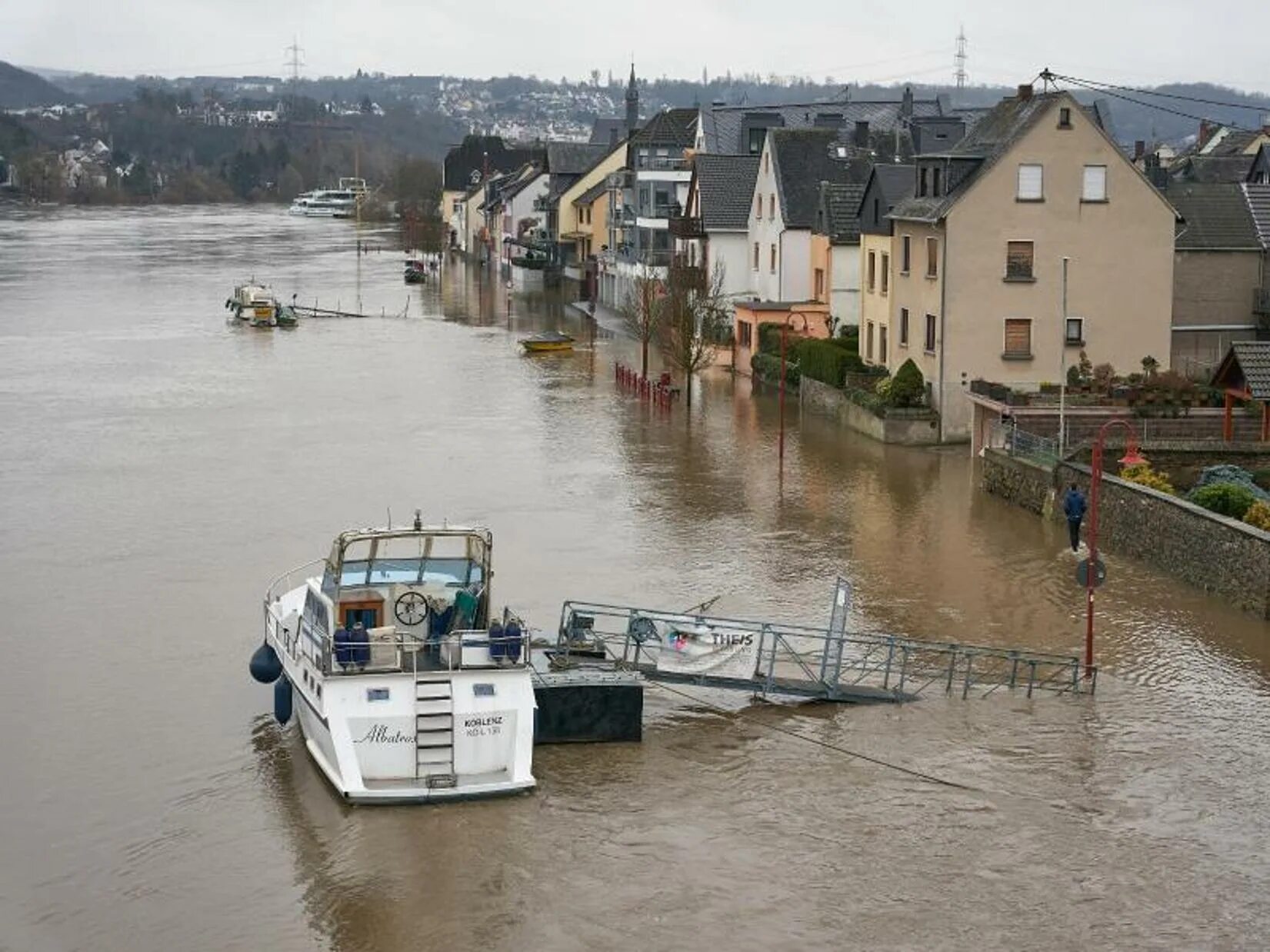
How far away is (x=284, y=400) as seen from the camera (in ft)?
178

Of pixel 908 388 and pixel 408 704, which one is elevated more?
pixel 908 388

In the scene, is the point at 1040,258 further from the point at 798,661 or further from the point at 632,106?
the point at 632,106

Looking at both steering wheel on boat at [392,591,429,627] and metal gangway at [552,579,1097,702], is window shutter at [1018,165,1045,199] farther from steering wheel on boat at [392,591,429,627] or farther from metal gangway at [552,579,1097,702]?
steering wheel on boat at [392,591,429,627]

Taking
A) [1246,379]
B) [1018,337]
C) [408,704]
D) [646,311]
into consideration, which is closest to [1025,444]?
[1246,379]

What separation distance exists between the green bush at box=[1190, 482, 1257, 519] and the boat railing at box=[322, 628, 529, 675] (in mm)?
13796

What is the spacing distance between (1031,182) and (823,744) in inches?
964

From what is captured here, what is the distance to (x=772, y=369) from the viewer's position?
5650 centimetres

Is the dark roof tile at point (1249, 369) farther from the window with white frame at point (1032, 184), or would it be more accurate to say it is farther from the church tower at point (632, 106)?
the church tower at point (632, 106)

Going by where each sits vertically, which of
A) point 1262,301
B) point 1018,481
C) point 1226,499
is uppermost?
point 1262,301

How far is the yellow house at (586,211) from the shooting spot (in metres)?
96.1

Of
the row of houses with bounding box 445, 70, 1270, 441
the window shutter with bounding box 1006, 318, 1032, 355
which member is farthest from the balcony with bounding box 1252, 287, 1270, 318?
the window shutter with bounding box 1006, 318, 1032, 355

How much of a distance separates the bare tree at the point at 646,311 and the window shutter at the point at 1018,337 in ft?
46.9

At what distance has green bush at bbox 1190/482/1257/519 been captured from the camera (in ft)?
101

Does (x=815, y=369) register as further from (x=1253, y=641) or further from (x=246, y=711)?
(x=246, y=711)
